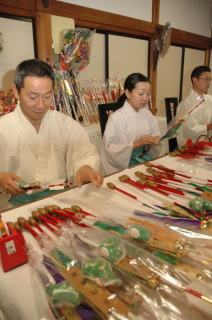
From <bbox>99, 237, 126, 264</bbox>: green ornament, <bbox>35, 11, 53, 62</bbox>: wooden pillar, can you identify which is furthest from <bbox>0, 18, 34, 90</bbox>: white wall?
<bbox>99, 237, 126, 264</bbox>: green ornament

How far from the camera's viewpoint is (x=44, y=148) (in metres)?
1.62

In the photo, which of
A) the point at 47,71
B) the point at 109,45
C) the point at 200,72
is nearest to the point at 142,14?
the point at 109,45

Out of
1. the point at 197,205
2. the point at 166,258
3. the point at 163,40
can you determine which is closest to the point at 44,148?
the point at 197,205

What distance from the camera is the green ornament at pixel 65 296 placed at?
55cm

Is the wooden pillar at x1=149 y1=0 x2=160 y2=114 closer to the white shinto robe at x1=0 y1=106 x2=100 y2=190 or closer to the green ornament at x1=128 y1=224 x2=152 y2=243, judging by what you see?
the white shinto robe at x1=0 y1=106 x2=100 y2=190

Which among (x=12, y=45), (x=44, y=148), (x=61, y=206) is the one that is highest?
(x=12, y=45)

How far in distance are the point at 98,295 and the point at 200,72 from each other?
3227mm

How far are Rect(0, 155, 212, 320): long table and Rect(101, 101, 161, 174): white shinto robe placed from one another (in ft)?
1.24

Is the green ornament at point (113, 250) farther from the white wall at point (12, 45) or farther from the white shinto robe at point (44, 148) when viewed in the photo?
the white wall at point (12, 45)

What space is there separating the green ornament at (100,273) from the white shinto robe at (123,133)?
1.49 metres

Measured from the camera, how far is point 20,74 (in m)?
1.39

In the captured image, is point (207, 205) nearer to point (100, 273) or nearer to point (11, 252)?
point (100, 273)

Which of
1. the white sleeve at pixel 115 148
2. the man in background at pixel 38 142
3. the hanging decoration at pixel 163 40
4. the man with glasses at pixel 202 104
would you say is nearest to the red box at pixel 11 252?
the man in background at pixel 38 142

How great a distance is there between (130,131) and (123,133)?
0.26 feet
